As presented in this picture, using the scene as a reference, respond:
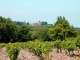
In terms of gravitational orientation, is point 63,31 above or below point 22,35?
above

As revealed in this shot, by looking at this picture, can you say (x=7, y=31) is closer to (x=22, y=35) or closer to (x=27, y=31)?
(x=22, y=35)

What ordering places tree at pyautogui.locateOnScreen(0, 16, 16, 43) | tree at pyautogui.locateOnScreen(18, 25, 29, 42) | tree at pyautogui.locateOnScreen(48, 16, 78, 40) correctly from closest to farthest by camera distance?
tree at pyautogui.locateOnScreen(48, 16, 78, 40), tree at pyautogui.locateOnScreen(0, 16, 16, 43), tree at pyautogui.locateOnScreen(18, 25, 29, 42)

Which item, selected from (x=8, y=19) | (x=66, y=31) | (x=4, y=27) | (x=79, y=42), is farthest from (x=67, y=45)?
(x=8, y=19)

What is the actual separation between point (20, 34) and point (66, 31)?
1744 centimetres

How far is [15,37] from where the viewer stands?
6488 centimetres

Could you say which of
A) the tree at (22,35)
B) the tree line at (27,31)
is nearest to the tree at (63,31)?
the tree line at (27,31)

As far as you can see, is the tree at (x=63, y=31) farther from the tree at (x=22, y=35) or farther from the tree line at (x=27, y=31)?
the tree at (x=22, y=35)

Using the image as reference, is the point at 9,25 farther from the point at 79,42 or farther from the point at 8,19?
the point at 79,42

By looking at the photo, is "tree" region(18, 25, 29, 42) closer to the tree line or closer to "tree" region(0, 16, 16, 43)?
the tree line

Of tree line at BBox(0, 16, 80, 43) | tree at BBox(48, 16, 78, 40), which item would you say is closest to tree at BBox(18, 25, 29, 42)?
tree line at BBox(0, 16, 80, 43)

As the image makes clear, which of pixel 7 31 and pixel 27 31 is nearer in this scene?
pixel 7 31

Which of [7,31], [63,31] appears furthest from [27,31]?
[63,31]

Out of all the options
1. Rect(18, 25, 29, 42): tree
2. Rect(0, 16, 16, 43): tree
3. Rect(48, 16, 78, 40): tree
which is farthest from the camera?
Rect(18, 25, 29, 42): tree

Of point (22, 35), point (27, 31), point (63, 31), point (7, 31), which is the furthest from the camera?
point (27, 31)
